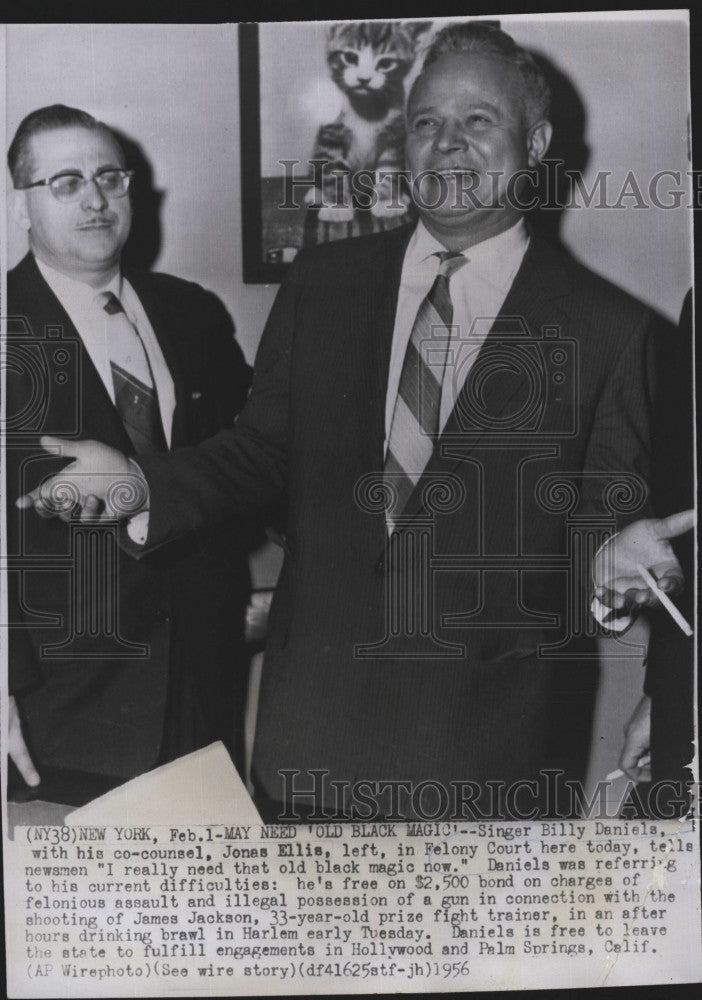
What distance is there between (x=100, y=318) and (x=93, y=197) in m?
0.21

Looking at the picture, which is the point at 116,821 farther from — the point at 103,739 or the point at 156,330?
the point at 156,330

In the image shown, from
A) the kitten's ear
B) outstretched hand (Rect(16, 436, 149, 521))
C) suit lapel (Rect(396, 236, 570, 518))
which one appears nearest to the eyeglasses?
outstretched hand (Rect(16, 436, 149, 521))

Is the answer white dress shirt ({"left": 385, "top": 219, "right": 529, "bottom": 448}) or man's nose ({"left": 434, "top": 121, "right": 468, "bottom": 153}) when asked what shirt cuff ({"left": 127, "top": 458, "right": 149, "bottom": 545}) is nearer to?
white dress shirt ({"left": 385, "top": 219, "right": 529, "bottom": 448})

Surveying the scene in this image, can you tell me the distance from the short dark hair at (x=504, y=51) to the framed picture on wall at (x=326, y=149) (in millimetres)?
70

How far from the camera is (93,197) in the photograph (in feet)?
7.00

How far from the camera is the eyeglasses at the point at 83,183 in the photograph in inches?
84.0

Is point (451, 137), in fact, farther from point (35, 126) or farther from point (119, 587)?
point (119, 587)

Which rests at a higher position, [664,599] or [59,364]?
[59,364]

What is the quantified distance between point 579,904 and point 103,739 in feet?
2.99

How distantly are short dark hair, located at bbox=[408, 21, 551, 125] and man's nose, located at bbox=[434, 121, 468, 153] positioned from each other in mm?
118

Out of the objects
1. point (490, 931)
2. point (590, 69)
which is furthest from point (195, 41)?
point (490, 931)

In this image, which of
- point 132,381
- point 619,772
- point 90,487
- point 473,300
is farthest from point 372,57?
point 619,772

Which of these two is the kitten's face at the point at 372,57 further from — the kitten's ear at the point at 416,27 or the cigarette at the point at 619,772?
the cigarette at the point at 619,772

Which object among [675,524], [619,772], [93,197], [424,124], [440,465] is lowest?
[619,772]
